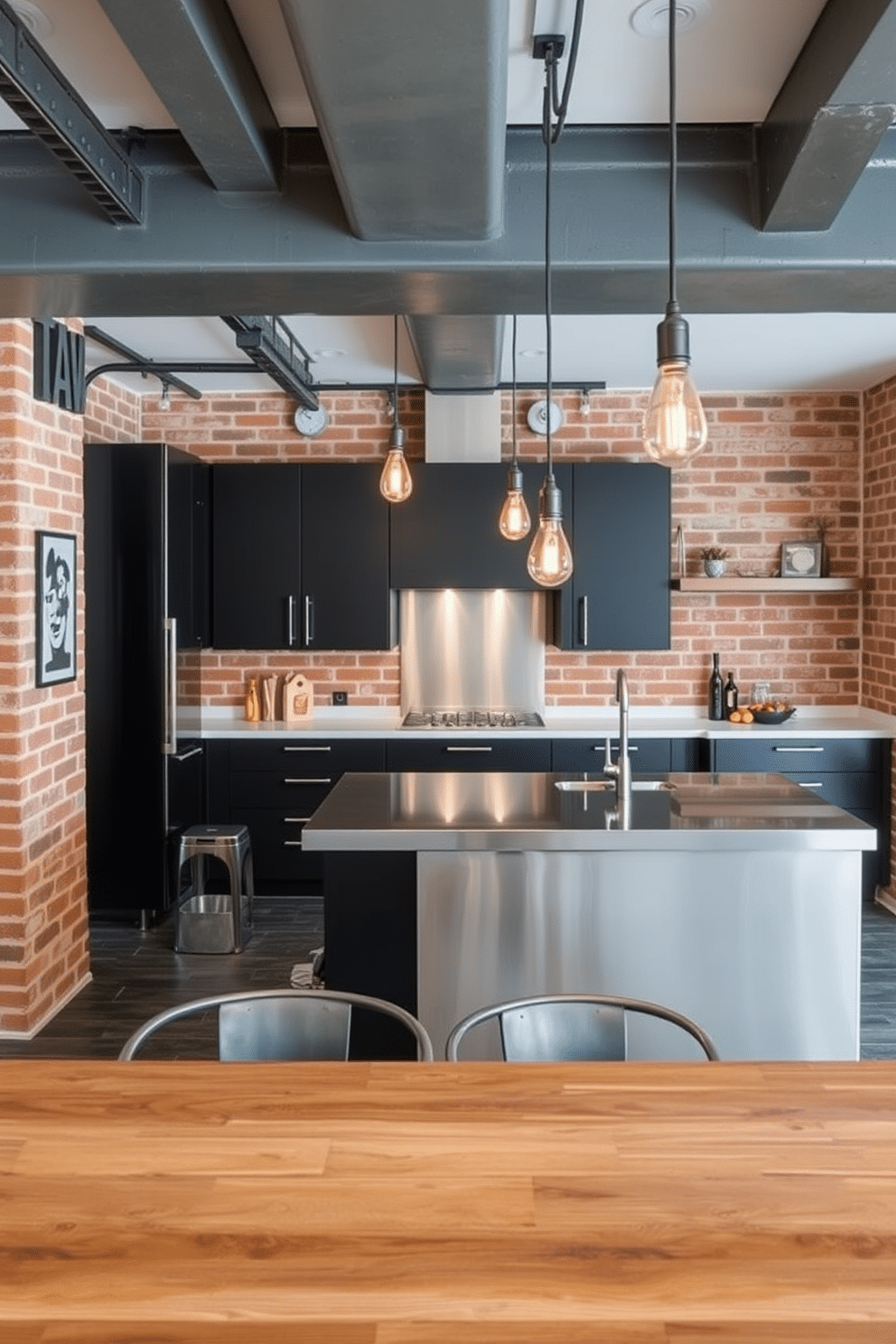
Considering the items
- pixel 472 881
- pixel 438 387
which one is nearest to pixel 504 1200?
pixel 472 881

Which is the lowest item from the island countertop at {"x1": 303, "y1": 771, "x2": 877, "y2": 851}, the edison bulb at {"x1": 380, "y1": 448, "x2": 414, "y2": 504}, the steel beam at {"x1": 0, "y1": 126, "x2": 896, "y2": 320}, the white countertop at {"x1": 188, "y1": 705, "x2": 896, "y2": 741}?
the island countertop at {"x1": 303, "y1": 771, "x2": 877, "y2": 851}

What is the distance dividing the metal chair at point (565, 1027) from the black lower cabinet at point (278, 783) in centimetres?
368

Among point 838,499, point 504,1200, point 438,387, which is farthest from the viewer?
point 838,499

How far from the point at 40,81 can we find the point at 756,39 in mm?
1332

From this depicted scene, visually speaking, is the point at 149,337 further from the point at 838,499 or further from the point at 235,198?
the point at 838,499

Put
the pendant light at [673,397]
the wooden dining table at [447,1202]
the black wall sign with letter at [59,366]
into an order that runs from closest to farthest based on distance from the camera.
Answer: the wooden dining table at [447,1202]
the pendant light at [673,397]
the black wall sign with letter at [59,366]

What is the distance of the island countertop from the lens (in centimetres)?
314

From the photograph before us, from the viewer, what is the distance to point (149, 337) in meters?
4.93

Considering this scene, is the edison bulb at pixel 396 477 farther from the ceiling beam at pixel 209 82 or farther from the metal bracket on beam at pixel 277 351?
the ceiling beam at pixel 209 82

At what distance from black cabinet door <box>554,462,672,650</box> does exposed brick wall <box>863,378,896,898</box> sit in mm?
1094

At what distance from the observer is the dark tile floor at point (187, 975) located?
388 cm

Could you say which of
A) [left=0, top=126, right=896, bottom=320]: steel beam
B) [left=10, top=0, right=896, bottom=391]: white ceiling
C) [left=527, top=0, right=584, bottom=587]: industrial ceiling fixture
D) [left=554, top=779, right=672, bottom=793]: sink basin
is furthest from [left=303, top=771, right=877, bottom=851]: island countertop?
[left=10, top=0, right=896, bottom=391]: white ceiling

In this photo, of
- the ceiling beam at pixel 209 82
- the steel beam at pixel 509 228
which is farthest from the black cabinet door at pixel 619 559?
the ceiling beam at pixel 209 82

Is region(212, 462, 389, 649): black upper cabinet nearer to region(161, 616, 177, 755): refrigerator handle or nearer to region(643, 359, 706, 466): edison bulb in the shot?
region(161, 616, 177, 755): refrigerator handle
